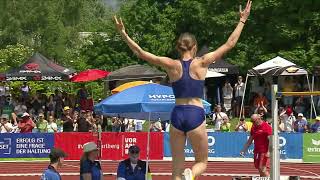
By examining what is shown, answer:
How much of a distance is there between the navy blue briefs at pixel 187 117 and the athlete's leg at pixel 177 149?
2.8 inches

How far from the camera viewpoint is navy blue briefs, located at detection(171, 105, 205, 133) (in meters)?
9.40

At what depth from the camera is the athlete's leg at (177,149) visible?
375 inches

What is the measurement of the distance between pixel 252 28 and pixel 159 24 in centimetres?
983

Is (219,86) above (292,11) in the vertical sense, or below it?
below

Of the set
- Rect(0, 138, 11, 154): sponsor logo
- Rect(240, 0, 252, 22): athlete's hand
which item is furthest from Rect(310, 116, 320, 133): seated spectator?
Rect(240, 0, 252, 22): athlete's hand

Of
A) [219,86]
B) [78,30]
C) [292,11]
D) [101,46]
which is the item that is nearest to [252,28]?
[292,11]

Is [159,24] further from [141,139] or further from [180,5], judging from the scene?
[141,139]

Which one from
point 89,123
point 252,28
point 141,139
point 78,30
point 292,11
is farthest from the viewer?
point 78,30

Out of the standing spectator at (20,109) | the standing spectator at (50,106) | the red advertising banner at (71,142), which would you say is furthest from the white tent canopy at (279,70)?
the standing spectator at (20,109)

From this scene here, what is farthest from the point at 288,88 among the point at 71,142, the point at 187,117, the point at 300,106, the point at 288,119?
the point at 187,117

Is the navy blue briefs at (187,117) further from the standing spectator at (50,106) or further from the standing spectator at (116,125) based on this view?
the standing spectator at (50,106)

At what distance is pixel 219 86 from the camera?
3644 cm

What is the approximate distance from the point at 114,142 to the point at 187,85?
17409mm

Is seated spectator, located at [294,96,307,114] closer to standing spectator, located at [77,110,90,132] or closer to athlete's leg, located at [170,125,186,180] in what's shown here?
standing spectator, located at [77,110,90,132]
